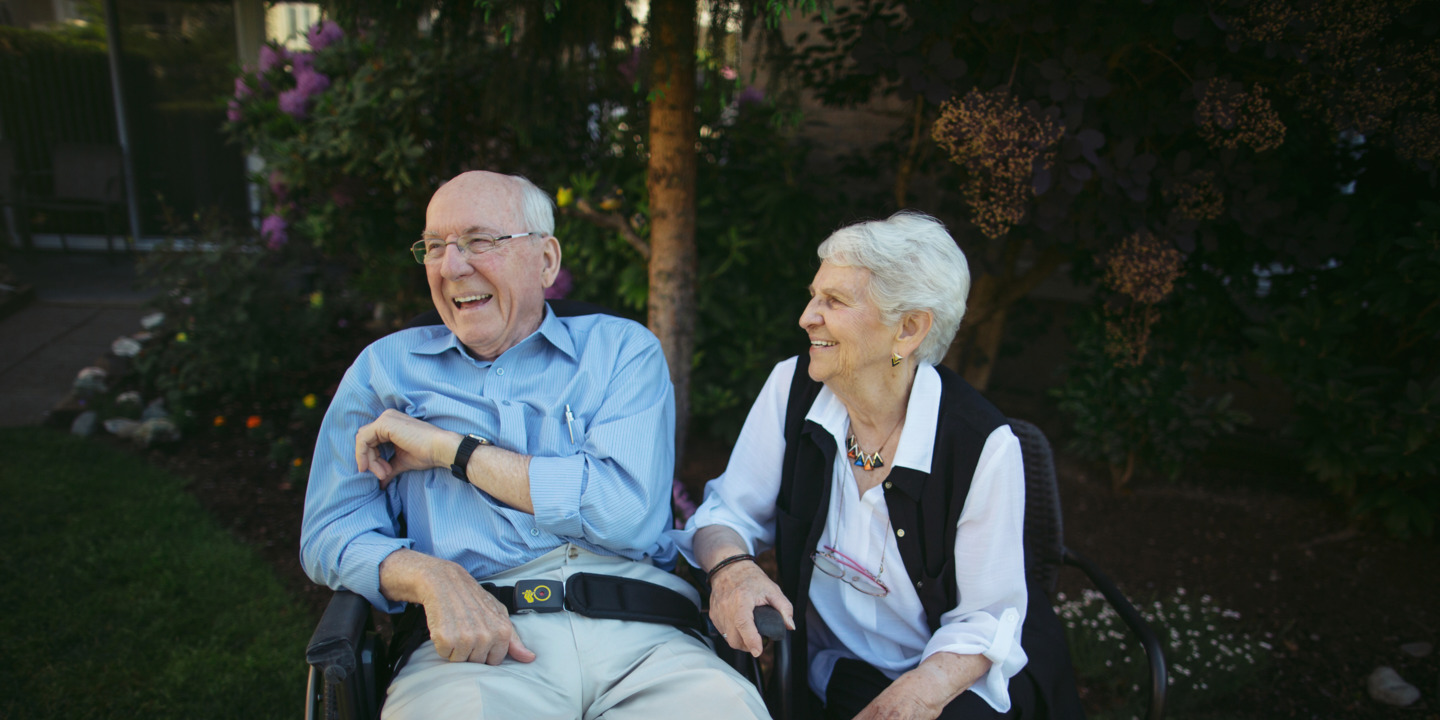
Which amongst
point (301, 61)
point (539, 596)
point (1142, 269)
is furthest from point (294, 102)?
point (1142, 269)

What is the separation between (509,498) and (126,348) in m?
4.17

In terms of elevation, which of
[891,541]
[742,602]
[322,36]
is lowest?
[742,602]

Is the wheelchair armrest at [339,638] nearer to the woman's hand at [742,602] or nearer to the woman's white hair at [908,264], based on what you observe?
the woman's hand at [742,602]

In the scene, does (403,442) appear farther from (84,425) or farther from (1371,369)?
(84,425)

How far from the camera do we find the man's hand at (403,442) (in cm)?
177

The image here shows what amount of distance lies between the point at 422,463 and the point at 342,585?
31cm

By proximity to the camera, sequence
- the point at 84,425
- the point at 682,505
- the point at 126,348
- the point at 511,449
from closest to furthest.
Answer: the point at 511,449
the point at 682,505
the point at 84,425
the point at 126,348

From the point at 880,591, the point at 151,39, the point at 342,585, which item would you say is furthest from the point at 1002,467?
the point at 151,39

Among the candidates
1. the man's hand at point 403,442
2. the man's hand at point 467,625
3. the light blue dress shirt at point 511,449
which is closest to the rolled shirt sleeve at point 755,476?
the light blue dress shirt at point 511,449

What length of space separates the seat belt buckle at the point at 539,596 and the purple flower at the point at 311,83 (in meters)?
3.40

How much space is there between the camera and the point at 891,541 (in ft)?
5.74

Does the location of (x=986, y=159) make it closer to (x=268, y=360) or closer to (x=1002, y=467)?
(x=1002, y=467)

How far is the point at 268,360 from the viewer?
13.7 ft

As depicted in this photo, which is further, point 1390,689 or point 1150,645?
point 1390,689
